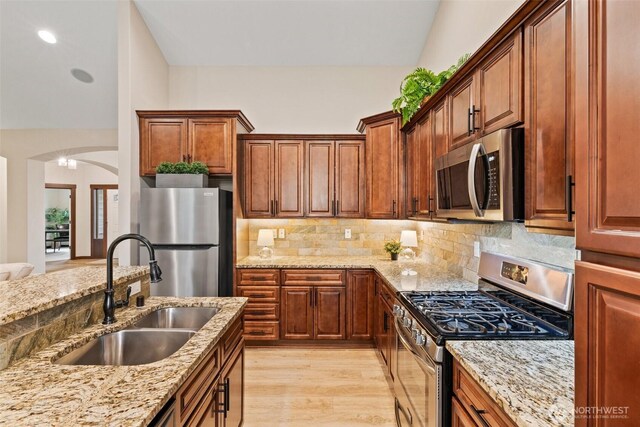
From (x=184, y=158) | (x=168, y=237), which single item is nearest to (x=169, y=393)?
(x=168, y=237)

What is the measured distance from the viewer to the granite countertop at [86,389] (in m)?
0.93

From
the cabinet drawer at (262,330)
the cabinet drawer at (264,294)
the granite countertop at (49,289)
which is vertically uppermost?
the granite countertop at (49,289)

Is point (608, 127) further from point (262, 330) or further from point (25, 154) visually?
point (25, 154)

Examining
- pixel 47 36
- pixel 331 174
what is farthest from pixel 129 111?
pixel 331 174

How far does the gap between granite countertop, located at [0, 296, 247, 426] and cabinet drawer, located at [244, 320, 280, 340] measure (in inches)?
95.1

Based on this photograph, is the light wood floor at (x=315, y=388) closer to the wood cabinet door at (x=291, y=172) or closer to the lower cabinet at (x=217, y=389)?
the lower cabinet at (x=217, y=389)

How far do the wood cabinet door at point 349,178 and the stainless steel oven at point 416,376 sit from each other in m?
1.96

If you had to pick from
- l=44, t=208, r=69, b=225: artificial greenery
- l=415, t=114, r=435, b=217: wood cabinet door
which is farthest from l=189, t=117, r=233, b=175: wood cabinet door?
l=44, t=208, r=69, b=225: artificial greenery

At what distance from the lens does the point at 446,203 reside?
2.33 metres

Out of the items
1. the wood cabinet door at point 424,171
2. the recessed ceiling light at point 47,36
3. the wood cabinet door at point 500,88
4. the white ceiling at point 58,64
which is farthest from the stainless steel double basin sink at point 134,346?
the recessed ceiling light at point 47,36

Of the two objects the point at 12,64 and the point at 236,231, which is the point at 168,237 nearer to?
the point at 236,231

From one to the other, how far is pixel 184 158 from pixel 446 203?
2.80m

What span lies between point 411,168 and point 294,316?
197 centimetres

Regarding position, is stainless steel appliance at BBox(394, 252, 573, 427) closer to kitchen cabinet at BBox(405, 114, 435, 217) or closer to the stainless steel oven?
the stainless steel oven
